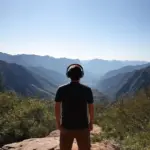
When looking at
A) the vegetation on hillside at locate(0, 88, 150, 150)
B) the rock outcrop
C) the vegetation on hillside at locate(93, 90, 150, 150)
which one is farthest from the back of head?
the vegetation on hillside at locate(0, 88, 150, 150)

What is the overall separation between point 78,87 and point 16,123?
332 inches

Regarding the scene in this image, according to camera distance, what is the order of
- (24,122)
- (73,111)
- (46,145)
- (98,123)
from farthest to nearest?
1. (98,123)
2. (24,122)
3. (46,145)
4. (73,111)

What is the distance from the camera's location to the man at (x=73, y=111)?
5453mm

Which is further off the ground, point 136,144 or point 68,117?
point 68,117

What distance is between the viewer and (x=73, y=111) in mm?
5461

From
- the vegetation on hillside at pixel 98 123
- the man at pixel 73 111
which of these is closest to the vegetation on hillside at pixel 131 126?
the vegetation on hillside at pixel 98 123

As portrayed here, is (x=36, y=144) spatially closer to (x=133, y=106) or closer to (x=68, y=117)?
(x=68, y=117)

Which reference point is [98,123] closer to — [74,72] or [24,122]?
[24,122]

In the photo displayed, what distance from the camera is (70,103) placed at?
548 cm

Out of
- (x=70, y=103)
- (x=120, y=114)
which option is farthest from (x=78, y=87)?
(x=120, y=114)

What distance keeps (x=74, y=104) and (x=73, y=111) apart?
0.13m

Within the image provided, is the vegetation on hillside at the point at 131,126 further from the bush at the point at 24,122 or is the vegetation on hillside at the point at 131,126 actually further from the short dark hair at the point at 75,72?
the short dark hair at the point at 75,72

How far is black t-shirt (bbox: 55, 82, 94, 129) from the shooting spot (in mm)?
5453

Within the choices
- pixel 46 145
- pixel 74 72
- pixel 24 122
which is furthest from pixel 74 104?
pixel 24 122
